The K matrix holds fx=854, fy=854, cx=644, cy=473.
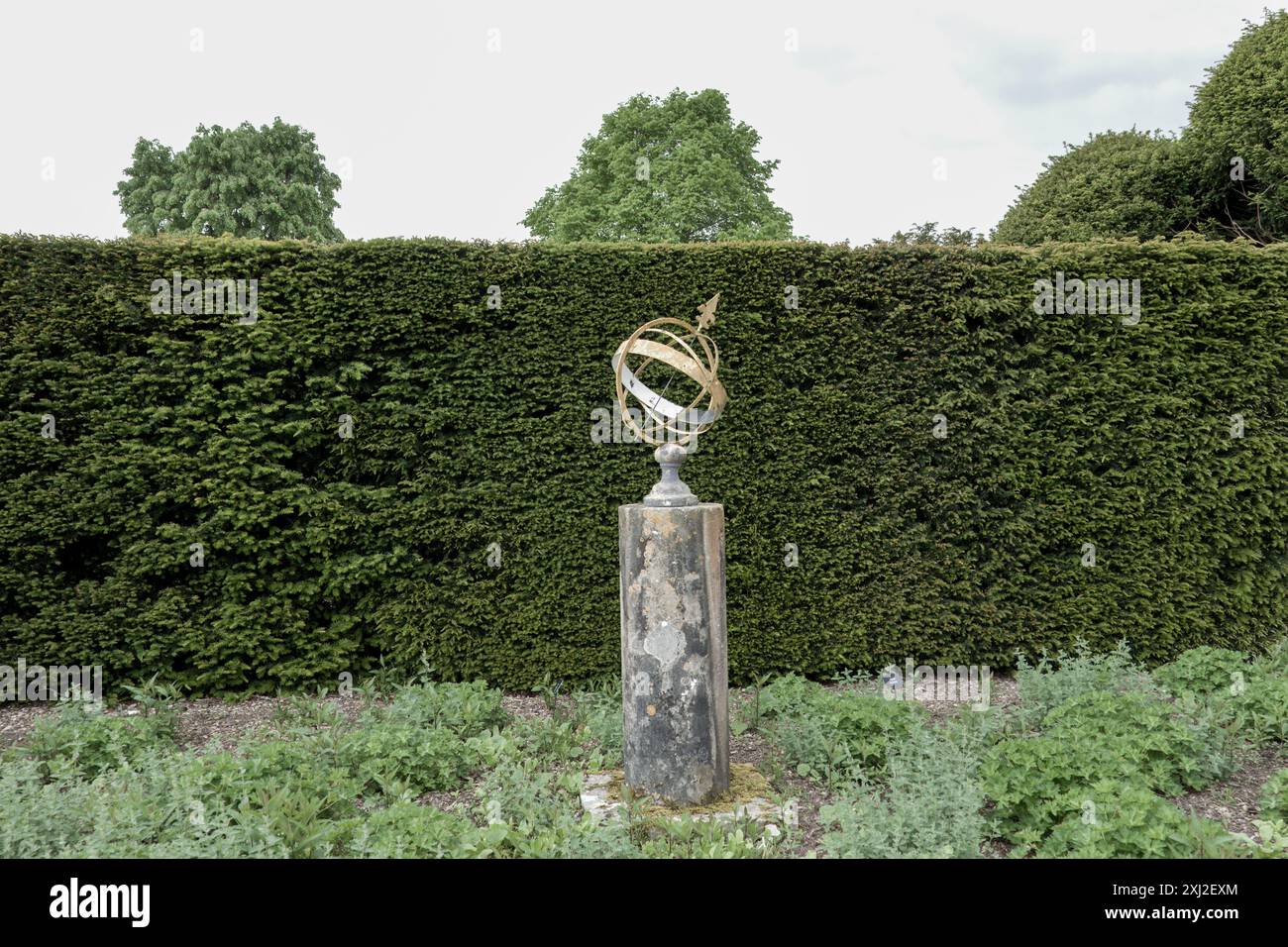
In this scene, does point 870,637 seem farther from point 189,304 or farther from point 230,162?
point 230,162

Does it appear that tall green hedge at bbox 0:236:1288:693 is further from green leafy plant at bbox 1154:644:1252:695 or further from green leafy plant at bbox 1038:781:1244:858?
green leafy plant at bbox 1038:781:1244:858

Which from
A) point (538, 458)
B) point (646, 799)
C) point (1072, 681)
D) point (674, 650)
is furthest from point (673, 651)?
point (1072, 681)

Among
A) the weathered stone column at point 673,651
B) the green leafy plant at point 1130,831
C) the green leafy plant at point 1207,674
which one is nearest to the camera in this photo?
the green leafy plant at point 1130,831

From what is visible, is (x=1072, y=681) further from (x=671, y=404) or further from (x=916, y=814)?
(x=671, y=404)

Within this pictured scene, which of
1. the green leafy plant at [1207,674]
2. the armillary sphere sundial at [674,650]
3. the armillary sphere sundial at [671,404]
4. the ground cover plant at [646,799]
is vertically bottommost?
the ground cover plant at [646,799]

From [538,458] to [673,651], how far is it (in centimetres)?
306

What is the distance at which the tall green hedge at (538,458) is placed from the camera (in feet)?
23.9

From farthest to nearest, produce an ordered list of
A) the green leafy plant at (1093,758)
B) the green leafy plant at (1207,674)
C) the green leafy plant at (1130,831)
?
the green leafy plant at (1207,674) < the green leafy plant at (1093,758) < the green leafy plant at (1130,831)

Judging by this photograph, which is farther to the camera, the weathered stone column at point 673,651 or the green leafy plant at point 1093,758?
the weathered stone column at point 673,651

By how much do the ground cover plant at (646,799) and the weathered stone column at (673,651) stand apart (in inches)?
10.6

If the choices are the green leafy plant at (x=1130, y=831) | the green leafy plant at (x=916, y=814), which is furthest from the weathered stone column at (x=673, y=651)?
the green leafy plant at (x=1130, y=831)

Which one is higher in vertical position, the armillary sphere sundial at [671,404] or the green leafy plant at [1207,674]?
the armillary sphere sundial at [671,404]

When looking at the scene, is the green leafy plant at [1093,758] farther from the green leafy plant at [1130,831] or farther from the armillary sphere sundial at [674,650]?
the armillary sphere sundial at [674,650]

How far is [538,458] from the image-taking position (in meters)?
7.50
